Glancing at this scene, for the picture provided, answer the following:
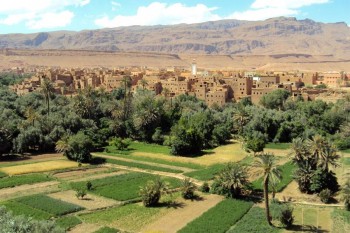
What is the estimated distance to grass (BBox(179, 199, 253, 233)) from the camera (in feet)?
101

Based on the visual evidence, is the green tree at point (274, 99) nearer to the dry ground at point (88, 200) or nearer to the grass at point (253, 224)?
the grass at point (253, 224)

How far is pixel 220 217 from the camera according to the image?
32.7 metres

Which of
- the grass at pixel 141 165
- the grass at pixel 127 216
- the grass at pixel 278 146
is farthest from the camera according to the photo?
the grass at pixel 278 146

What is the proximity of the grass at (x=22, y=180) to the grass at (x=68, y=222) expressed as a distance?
11.0 m

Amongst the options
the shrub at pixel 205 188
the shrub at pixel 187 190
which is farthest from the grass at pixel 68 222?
the shrub at pixel 205 188

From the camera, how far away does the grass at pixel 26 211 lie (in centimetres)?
3219

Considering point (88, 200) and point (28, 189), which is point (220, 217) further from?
point (28, 189)

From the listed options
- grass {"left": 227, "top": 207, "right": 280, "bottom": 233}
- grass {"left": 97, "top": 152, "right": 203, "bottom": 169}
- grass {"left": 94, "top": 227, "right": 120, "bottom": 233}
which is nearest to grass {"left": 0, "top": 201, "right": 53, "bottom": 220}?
grass {"left": 94, "top": 227, "right": 120, "bottom": 233}

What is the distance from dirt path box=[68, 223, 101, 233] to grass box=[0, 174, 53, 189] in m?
12.7

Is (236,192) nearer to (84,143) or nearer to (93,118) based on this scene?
(84,143)

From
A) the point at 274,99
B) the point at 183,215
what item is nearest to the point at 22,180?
the point at 183,215

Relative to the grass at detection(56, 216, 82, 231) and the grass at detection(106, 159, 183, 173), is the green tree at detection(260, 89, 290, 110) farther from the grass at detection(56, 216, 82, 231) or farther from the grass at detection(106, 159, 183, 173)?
the grass at detection(56, 216, 82, 231)

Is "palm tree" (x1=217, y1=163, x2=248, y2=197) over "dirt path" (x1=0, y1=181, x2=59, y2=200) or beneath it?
over

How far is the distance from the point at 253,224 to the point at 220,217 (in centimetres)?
261
